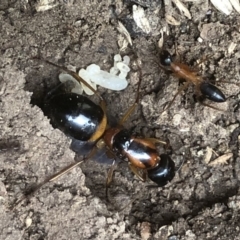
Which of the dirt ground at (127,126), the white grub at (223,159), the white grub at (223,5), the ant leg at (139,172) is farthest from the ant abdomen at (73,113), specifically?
the white grub at (223,5)

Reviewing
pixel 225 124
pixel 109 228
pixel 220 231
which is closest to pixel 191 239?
pixel 220 231

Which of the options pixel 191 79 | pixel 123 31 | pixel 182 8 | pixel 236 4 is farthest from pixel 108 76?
pixel 236 4

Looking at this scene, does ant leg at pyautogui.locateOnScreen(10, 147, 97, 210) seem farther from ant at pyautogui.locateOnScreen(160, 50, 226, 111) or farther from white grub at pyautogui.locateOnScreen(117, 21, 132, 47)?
white grub at pyautogui.locateOnScreen(117, 21, 132, 47)

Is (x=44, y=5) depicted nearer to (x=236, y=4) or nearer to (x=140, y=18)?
(x=140, y=18)

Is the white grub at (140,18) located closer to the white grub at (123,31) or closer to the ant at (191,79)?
the white grub at (123,31)

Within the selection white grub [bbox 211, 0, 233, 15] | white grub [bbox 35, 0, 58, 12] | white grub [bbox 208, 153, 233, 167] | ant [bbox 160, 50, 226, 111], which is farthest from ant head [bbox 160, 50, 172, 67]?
white grub [bbox 35, 0, 58, 12]

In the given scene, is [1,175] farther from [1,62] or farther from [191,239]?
[191,239]
